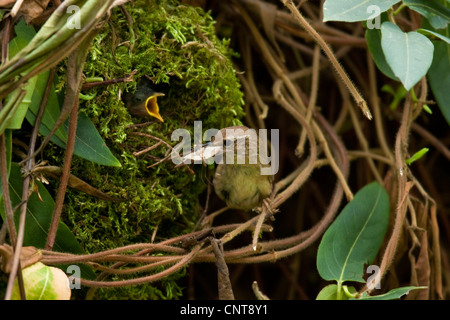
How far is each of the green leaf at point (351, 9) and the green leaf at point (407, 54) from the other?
0.04 m

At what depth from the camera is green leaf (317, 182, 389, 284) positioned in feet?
3.83

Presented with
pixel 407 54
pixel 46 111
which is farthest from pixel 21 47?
pixel 407 54

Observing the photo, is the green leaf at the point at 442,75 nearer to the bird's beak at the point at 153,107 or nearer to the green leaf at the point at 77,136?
the bird's beak at the point at 153,107

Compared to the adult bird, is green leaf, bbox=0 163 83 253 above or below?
below

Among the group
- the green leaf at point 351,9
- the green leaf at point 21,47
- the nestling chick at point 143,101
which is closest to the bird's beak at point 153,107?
the nestling chick at point 143,101

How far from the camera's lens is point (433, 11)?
1.16 m

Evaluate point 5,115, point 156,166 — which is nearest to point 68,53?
point 5,115

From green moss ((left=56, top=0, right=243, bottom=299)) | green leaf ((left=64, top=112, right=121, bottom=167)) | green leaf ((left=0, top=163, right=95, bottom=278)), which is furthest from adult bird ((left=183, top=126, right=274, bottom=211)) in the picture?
green leaf ((left=0, top=163, right=95, bottom=278))

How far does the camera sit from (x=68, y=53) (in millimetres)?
913

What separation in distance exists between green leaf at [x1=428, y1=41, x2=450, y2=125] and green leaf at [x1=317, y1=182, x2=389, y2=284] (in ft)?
0.80

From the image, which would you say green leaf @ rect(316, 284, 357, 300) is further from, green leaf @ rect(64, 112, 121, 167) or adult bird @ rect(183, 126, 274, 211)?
green leaf @ rect(64, 112, 121, 167)

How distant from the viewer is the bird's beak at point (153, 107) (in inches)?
46.9

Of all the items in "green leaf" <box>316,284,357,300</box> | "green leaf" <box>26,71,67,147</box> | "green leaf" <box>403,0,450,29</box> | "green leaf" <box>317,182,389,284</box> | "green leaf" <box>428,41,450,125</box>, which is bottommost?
"green leaf" <box>316,284,357,300</box>

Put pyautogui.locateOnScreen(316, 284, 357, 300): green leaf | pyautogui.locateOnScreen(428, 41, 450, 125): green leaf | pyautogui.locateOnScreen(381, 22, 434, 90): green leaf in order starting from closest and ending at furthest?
1. pyautogui.locateOnScreen(381, 22, 434, 90): green leaf
2. pyautogui.locateOnScreen(316, 284, 357, 300): green leaf
3. pyautogui.locateOnScreen(428, 41, 450, 125): green leaf
